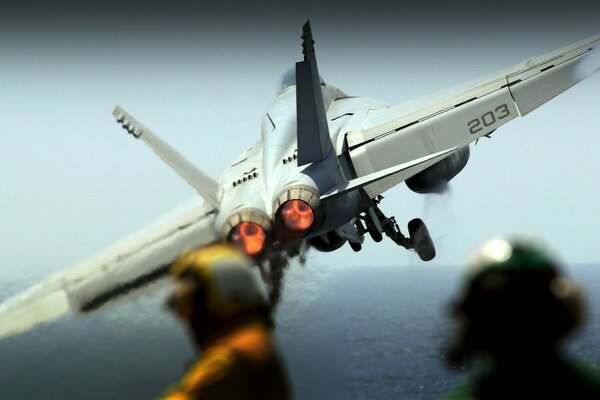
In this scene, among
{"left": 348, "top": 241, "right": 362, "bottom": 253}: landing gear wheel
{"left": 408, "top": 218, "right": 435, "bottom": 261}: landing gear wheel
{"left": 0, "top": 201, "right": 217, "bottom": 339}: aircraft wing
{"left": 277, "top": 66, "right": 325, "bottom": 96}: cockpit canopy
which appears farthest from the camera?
{"left": 277, "top": 66, "right": 325, "bottom": 96}: cockpit canopy

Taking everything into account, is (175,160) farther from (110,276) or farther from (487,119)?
(487,119)

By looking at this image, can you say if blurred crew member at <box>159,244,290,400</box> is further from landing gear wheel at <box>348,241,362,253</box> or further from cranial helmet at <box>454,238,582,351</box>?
landing gear wheel at <box>348,241,362,253</box>

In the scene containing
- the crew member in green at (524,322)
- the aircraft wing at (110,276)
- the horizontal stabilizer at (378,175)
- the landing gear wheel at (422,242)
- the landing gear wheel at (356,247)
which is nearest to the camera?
the crew member in green at (524,322)

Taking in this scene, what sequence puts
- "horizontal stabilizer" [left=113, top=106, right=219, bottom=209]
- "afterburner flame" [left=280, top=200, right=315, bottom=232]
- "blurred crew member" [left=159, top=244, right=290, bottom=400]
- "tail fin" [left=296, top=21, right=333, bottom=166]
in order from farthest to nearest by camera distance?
1. "horizontal stabilizer" [left=113, top=106, right=219, bottom=209]
2. "tail fin" [left=296, top=21, right=333, bottom=166]
3. "afterburner flame" [left=280, top=200, right=315, bottom=232]
4. "blurred crew member" [left=159, top=244, right=290, bottom=400]

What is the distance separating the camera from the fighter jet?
69.3ft

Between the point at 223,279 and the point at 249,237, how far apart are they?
14.1m

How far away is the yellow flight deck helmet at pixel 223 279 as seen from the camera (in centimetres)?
401

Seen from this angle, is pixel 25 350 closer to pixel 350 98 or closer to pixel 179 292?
pixel 350 98

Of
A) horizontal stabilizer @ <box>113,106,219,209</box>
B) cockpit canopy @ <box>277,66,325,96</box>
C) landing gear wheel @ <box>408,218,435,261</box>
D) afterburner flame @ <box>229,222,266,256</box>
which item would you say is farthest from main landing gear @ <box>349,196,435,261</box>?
cockpit canopy @ <box>277,66,325,96</box>

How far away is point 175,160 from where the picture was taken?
76.8 ft

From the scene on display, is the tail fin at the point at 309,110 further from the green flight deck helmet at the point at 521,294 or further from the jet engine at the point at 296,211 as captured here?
the green flight deck helmet at the point at 521,294

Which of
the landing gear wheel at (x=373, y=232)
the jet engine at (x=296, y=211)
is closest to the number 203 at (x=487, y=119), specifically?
the landing gear wheel at (x=373, y=232)

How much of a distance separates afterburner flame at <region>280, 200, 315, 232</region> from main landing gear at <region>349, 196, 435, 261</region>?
6.01 metres

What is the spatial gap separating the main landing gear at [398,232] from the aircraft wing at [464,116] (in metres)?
1.44
